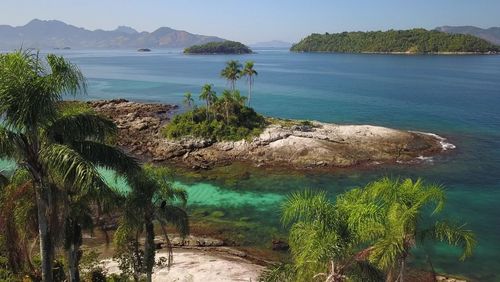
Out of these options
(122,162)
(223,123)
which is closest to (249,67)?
(223,123)

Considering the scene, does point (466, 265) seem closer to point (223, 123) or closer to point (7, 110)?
point (7, 110)

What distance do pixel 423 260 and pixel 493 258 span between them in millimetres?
5955

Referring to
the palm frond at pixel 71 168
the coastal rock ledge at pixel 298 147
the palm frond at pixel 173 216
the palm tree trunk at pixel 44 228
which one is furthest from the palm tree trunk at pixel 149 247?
the coastal rock ledge at pixel 298 147

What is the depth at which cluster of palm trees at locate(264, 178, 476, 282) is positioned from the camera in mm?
12828

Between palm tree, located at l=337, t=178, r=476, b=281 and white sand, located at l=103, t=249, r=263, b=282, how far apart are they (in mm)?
16296

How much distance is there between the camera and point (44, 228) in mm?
13406

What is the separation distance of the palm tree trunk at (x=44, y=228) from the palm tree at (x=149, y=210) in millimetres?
5418

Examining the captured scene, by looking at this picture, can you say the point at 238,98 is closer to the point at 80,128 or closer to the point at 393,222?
the point at 80,128

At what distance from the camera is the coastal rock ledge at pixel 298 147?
57.6m

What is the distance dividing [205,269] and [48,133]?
2028 cm

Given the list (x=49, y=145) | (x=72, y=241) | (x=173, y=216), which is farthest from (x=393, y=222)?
(x=72, y=241)

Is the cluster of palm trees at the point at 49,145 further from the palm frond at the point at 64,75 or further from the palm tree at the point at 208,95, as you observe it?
the palm tree at the point at 208,95

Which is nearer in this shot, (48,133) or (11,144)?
(11,144)

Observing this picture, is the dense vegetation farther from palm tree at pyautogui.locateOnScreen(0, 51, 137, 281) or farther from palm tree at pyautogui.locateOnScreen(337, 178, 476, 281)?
palm tree at pyautogui.locateOnScreen(0, 51, 137, 281)
